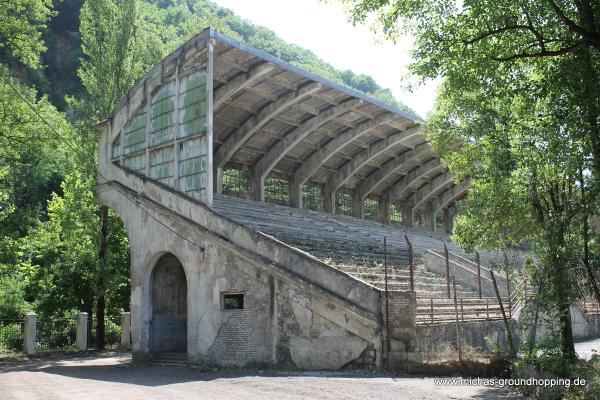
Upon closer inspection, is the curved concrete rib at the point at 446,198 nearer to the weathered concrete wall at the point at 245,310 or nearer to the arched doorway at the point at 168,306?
the arched doorway at the point at 168,306

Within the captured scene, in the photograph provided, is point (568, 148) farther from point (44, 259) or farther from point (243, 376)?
point (44, 259)

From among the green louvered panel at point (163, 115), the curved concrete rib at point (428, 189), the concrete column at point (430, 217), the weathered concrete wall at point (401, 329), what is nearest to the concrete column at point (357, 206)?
the curved concrete rib at point (428, 189)

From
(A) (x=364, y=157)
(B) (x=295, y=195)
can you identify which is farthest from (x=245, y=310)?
(A) (x=364, y=157)

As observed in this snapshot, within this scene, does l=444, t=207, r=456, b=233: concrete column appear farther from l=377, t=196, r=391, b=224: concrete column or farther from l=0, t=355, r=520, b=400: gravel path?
l=0, t=355, r=520, b=400: gravel path

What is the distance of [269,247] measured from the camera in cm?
1603

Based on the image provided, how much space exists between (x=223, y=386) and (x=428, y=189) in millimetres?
26052

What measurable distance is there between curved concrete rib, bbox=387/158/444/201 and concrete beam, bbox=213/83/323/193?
40.2 ft

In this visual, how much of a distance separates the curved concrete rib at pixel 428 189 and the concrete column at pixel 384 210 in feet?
7.23

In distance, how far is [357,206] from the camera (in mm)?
33938

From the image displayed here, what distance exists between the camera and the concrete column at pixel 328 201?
3178 centimetres

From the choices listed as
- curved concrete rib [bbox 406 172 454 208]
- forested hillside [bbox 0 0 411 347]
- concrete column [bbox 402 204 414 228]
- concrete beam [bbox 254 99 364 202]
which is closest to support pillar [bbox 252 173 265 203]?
concrete beam [bbox 254 99 364 202]

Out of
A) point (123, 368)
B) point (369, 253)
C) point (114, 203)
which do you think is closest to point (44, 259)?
point (114, 203)

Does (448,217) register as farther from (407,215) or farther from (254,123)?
(254,123)

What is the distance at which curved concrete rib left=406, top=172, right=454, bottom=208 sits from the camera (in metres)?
35.3
